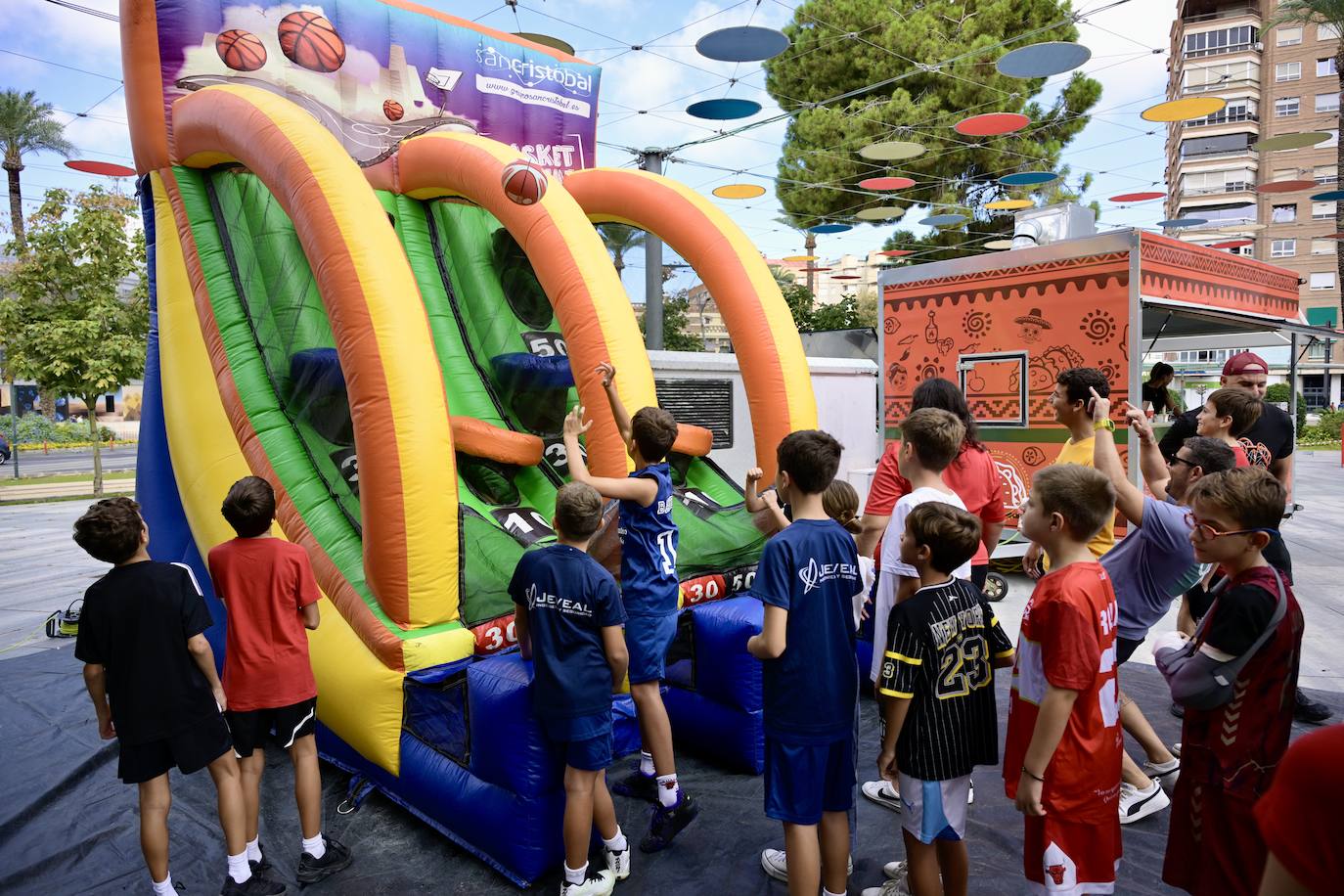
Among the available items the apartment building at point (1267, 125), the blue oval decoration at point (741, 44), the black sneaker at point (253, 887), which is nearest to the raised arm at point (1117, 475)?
the black sneaker at point (253, 887)

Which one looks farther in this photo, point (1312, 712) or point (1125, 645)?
point (1312, 712)

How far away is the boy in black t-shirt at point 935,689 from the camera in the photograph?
2096 millimetres

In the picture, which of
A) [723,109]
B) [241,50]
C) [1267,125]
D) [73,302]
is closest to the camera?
[241,50]

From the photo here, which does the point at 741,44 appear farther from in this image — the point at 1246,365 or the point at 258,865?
the point at 258,865

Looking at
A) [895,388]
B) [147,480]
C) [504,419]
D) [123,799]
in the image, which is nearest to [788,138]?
[895,388]

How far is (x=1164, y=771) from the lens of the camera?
10.6 feet

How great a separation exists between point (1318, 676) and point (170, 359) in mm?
6279

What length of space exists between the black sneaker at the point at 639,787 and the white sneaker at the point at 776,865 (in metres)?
0.57

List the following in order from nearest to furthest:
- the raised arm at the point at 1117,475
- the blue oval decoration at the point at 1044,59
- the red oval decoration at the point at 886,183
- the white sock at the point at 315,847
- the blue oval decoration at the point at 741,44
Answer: the raised arm at the point at 1117,475 → the white sock at the point at 315,847 → the blue oval decoration at the point at 741,44 → the blue oval decoration at the point at 1044,59 → the red oval decoration at the point at 886,183

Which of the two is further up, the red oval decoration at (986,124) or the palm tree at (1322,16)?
the palm tree at (1322,16)

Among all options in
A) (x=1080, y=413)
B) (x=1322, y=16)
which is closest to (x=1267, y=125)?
(x=1322, y=16)

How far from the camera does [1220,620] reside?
6.21ft

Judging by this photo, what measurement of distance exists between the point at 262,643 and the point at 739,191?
1075 centimetres

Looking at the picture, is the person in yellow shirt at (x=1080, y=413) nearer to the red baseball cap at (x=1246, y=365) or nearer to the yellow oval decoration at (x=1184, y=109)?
the red baseball cap at (x=1246, y=365)
